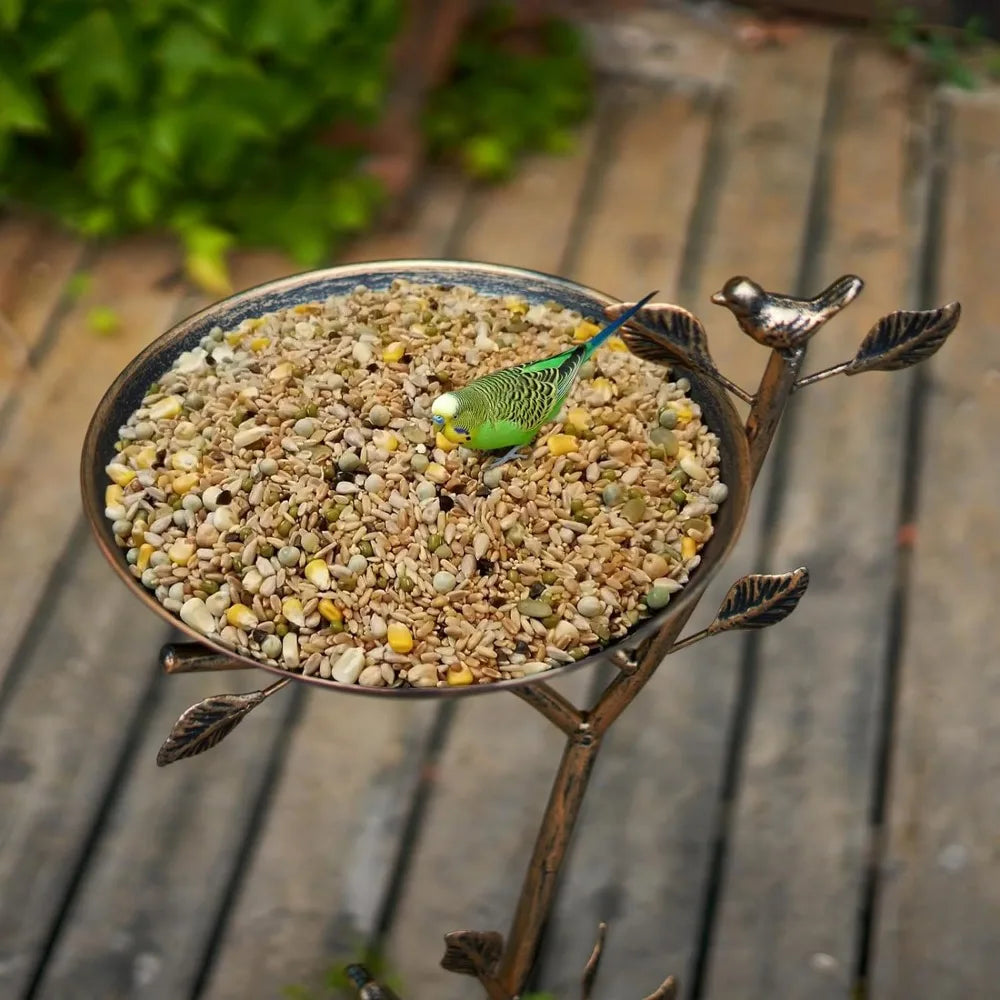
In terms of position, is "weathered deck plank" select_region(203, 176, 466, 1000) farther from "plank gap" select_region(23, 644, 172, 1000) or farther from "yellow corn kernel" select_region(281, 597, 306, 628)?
"yellow corn kernel" select_region(281, 597, 306, 628)

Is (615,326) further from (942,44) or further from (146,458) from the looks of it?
(942,44)

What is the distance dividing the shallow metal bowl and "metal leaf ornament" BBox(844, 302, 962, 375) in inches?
4.2

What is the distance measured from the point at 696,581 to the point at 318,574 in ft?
0.88

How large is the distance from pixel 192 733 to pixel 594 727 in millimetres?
328

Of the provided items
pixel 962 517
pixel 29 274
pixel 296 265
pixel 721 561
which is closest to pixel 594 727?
pixel 721 561

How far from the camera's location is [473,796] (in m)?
1.65

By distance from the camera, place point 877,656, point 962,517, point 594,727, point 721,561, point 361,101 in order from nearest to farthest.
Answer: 1. point 721,561
2. point 594,727
3. point 877,656
4. point 962,517
5. point 361,101

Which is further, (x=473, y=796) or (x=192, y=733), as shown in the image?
(x=473, y=796)

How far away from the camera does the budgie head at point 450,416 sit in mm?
920

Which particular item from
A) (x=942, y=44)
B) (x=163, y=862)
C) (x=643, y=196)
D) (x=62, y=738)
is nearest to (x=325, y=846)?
(x=163, y=862)

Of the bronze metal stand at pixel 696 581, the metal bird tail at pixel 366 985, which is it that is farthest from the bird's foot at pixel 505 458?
the metal bird tail at pixel 366 985

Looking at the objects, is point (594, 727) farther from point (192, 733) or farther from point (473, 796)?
point (473, 796)

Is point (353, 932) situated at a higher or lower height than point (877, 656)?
lower

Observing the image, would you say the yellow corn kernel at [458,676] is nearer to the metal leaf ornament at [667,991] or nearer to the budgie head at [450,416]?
the budgie head at [450,416]
